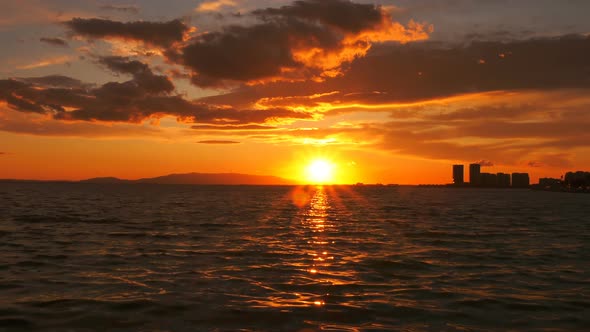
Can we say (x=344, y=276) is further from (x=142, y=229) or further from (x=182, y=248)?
(x=142, y=229)

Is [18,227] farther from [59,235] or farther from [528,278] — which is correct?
[528,278]

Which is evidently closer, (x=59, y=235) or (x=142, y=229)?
(x=59, y=235)

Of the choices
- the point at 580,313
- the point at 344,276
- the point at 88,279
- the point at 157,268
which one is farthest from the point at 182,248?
the point at 580,313

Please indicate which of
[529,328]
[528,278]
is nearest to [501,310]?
[529,328]

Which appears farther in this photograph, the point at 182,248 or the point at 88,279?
the point at 182,248

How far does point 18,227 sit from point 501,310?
39.4 metres

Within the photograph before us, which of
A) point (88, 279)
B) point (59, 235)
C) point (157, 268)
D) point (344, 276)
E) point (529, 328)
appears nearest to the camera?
point (529, 328)

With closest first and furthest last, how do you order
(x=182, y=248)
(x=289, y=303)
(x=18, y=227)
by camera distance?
1. (x=289, y=303)
2. (x=182, y=248)
3. (x=18, y=227)

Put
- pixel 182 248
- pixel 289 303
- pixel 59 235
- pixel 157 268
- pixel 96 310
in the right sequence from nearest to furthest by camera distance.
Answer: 1. pixel 96 310
2. pixel 289 303
3. pixel 157 268
4. pixel 182 248
5. pixel 59 235

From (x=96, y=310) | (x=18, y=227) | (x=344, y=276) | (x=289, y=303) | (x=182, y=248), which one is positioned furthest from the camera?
(x=18, y=227)

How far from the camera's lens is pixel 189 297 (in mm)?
17281

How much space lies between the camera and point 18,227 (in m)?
41.4

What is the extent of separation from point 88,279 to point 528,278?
750 inches

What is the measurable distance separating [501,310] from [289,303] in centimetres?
710
